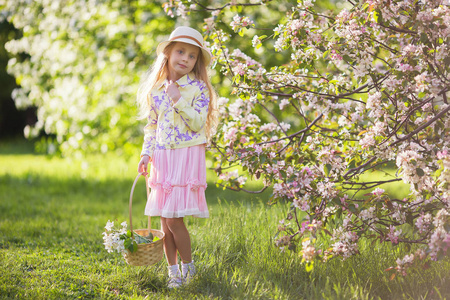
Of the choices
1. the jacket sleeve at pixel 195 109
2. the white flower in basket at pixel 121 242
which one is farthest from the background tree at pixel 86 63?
the white flower in basket at pixel 121 242

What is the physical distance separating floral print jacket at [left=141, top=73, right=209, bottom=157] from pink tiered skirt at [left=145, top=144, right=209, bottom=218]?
0.06 metres

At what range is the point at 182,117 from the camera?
9.36ft

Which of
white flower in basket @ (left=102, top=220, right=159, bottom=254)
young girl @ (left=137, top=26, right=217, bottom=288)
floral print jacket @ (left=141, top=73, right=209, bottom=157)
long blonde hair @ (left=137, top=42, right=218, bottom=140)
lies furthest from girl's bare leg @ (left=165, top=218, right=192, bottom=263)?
long blonde hair @ (left=137, top=42, right=218, bottom=140)

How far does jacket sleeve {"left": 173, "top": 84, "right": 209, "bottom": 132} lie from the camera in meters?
2.80

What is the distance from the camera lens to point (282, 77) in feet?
10.5

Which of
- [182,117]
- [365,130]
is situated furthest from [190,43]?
[365,130]

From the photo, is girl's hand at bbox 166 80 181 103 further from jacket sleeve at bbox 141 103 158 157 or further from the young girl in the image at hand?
jacket sleeve at bbox 141 103 158 157

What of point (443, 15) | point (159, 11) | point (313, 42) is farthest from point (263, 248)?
point (159, 11)

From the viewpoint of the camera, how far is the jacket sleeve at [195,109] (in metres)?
2.80

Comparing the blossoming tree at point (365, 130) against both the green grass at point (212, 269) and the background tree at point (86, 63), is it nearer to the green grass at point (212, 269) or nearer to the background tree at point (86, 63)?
the green grass at point (212, 269)

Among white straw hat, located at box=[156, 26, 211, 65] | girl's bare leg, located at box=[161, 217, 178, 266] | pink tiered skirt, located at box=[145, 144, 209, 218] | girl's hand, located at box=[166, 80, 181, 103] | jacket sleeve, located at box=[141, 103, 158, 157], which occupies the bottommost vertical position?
girl's bare leg, located at box=[161, 217, 178, 266]

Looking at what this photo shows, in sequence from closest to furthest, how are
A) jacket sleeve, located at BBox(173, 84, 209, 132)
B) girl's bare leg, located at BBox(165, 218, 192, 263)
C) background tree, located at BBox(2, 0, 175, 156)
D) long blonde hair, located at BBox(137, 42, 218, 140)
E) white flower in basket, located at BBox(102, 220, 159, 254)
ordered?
white flower in basket, located at BBox(102, 220, 159, 254) → jacket sleeve, located at BBox(173, 84, 209, 132) → girl's bare leg, located at BBox(165, 218, 192, 263) → long blonde hair, located at BBox(137, 42, 218, 140) → background tree, located at BBox(2, 0, 175, 156)

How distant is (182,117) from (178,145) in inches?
7.3

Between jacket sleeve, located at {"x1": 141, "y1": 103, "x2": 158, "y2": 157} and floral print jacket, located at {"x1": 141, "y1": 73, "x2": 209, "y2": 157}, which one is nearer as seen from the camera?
floral print jacket, located at {"x1": 141, "y1": 73, "x2": 209, "y2": 157}
